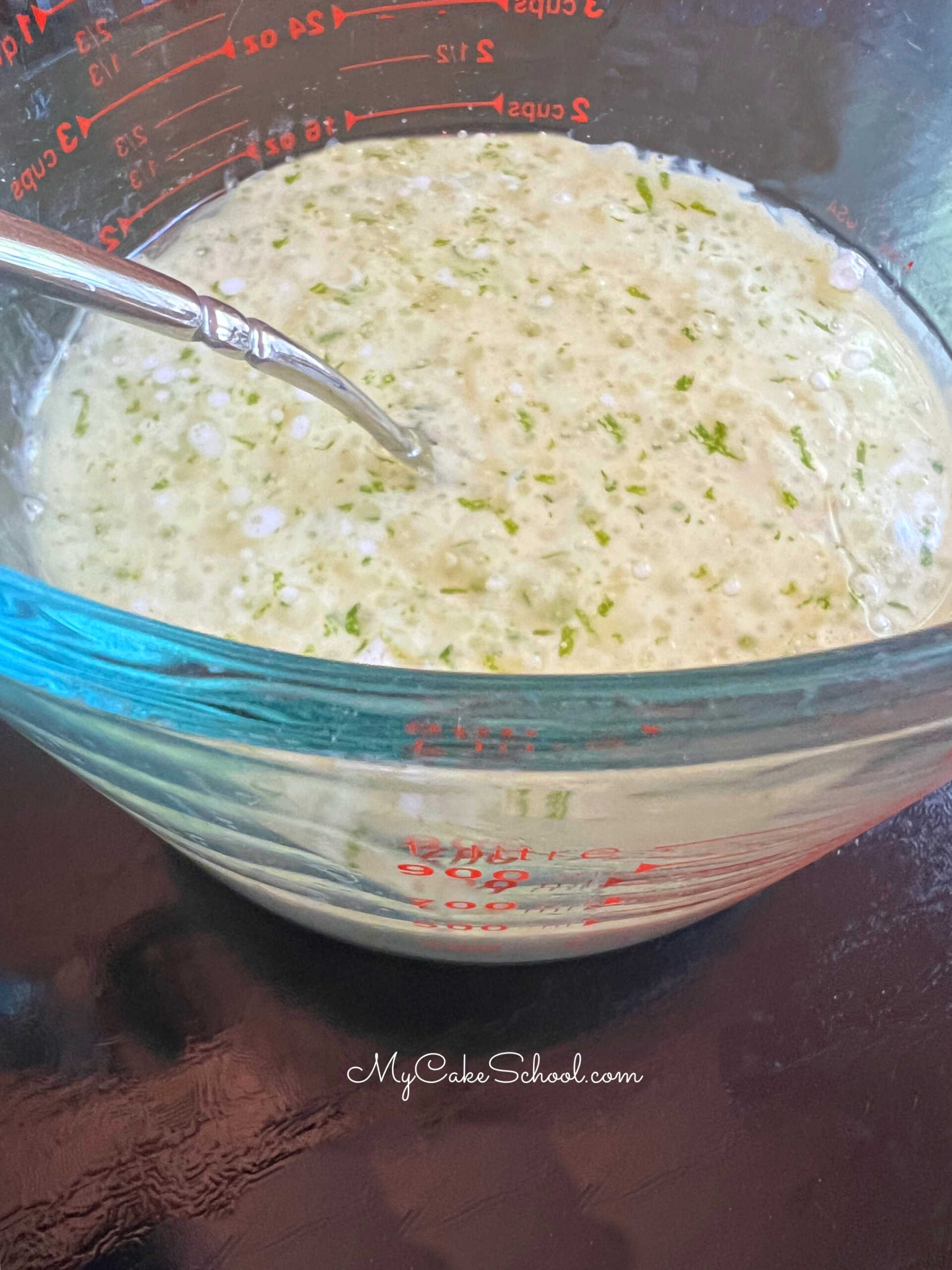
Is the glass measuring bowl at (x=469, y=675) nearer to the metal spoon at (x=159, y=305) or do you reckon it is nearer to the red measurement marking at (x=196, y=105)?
the red measurement marking at (x=196, y=105)

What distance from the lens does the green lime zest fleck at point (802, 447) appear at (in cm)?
76

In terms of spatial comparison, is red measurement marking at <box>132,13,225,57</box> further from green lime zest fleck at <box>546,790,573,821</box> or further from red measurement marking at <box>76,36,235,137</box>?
green lime zest fleck at <box>546,790,573,821</box>

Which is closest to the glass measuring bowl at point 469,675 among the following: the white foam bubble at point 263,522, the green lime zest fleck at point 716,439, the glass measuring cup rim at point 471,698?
the glass measuring cup rim at point 471,698

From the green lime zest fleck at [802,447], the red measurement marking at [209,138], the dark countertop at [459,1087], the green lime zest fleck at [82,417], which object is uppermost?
the red measurement marking at [209,138]

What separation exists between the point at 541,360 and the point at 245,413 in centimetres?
23

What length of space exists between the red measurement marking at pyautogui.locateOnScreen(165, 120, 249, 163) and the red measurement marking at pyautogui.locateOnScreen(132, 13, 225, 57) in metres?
0.08

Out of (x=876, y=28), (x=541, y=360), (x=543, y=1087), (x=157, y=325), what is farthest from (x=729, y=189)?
(x=543, y=1087)

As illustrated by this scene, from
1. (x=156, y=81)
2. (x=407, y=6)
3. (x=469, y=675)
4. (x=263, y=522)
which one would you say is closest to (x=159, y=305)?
(x=263, y=522)

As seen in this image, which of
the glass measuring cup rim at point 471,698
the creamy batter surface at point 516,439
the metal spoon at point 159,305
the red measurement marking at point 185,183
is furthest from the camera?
the red measurement marking at point 185,183

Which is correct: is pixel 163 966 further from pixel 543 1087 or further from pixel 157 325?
pixel 157 325

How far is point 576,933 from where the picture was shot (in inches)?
21.7

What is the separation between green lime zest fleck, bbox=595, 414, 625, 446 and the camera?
2.46 feet

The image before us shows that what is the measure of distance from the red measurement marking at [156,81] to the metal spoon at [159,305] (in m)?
0.30

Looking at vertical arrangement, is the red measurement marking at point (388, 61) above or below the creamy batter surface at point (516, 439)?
above
